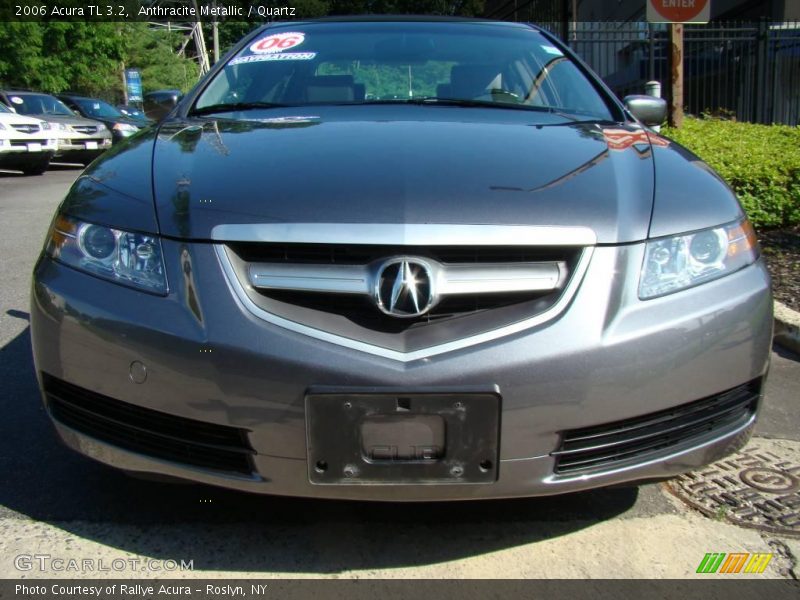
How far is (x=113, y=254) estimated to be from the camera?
6.98ft

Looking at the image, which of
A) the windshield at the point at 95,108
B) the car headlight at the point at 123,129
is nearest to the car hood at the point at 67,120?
the car headlight at the point at 123,129

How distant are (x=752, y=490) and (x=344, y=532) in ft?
4.43

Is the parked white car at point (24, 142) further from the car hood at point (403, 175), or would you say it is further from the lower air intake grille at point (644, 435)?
→ the lower air intake grille at point (644, 435)

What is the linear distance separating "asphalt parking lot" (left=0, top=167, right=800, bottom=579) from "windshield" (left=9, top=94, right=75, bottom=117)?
15.1 meters

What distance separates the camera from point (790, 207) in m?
6.20

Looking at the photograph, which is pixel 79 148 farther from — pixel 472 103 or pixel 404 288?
pixel 404 288

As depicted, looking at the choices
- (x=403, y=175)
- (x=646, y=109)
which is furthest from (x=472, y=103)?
(x=403, y=175)

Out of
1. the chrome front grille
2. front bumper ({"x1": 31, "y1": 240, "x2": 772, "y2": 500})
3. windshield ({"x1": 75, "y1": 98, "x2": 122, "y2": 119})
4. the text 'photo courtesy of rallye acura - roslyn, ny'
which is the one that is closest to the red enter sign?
the text 'photo courtesy of rallye acura - roslyn, ny'

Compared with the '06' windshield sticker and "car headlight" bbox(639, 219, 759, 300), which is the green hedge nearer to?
the '06' windshield sticker

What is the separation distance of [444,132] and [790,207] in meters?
4.61

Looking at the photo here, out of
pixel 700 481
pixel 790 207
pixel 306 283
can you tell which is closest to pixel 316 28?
pixel 306 283

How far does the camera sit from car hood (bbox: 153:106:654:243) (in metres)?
2.02

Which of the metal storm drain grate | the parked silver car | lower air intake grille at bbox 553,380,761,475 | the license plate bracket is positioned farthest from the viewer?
the parked silver car
